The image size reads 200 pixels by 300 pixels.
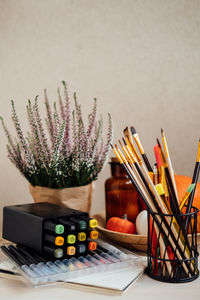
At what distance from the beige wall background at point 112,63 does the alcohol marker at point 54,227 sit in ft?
1.64

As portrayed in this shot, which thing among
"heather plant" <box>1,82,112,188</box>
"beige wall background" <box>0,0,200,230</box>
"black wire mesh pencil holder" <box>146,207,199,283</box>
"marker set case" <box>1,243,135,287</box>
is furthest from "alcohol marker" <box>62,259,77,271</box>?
"beige wall background" <box>0,0,200,230</box>

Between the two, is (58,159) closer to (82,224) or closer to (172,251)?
(82,224)

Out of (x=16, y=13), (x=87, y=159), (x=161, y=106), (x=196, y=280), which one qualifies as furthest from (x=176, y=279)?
(x=16, y=13)

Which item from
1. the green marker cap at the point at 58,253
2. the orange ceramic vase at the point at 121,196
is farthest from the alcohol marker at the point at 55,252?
the orange ceramic vase at the point at 121,196

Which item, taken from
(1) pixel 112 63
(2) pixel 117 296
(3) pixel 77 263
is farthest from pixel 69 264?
(1) pixel 112 63

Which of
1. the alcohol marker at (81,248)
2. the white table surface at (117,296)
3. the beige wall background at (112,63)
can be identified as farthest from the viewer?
the beige wall background at (112,63)

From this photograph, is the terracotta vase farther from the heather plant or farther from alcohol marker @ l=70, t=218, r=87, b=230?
alcohol marker @ l=70, t=218, r=87, b=230

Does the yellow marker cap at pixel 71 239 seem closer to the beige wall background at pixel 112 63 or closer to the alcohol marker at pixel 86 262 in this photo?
the alcohol marker at pixel 86 262

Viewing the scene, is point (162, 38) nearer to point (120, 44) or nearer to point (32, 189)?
point (120, 44)

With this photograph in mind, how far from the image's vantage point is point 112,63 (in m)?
1.19

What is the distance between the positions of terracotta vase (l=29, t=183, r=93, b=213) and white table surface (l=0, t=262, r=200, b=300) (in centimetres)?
28

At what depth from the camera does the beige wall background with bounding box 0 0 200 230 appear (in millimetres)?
1130

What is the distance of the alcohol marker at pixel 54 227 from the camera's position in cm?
67

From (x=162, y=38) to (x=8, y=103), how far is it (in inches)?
21.6
